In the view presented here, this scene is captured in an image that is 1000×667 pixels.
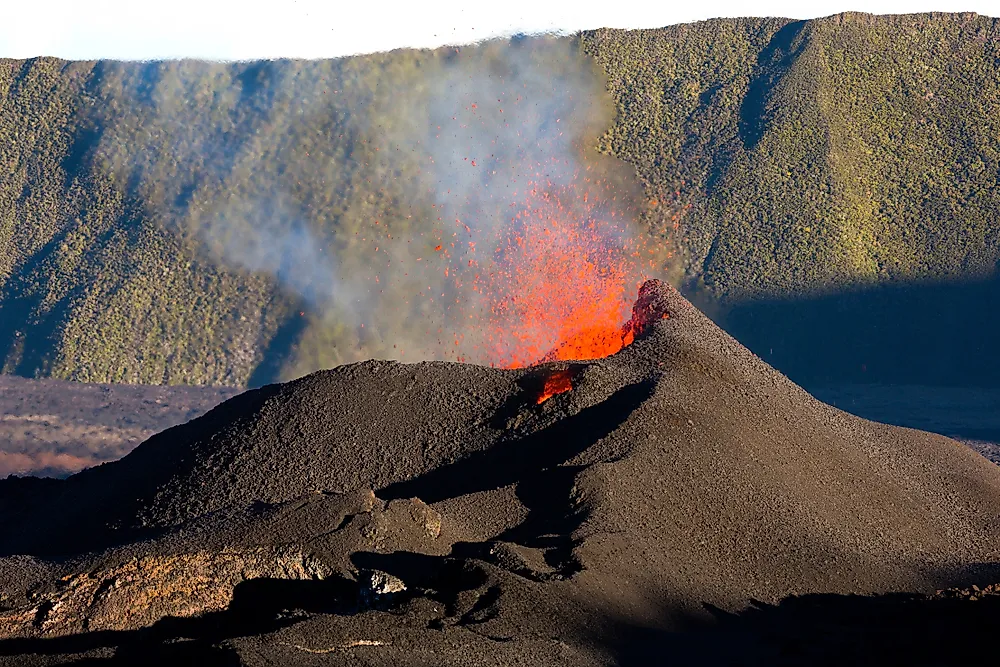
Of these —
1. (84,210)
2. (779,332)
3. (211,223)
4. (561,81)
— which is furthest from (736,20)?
(84,210)

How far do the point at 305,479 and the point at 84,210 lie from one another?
57673 millimetres

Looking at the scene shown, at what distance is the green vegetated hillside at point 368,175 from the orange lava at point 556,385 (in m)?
34.9

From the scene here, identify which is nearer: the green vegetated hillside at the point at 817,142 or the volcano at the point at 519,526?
the volcano at the point at 519,526

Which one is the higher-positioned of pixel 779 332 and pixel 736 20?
pixel 736 20

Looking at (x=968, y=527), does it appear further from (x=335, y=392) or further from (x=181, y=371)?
(x=181, y=371)

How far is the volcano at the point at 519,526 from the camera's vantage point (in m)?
19.8

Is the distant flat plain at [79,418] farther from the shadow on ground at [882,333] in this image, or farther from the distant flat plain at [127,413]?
the shadow on ground at [882,333]

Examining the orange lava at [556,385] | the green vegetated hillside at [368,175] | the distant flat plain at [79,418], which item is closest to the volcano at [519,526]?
the orange lava at [556,385]

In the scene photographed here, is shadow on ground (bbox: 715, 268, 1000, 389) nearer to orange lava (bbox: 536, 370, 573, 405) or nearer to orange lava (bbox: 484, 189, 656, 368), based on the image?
orange lava (bbox: 484, 189, 656, 368)

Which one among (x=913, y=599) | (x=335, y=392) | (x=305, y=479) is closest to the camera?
(x=913, y=599)

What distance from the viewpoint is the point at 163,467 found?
30.6 m

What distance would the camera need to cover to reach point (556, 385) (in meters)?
31.0

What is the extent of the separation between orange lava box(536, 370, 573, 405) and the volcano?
0.09 meters

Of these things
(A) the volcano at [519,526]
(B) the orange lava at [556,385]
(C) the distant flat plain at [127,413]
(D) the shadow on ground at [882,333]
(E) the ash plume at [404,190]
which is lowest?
(A) the volcano at [519,526]
